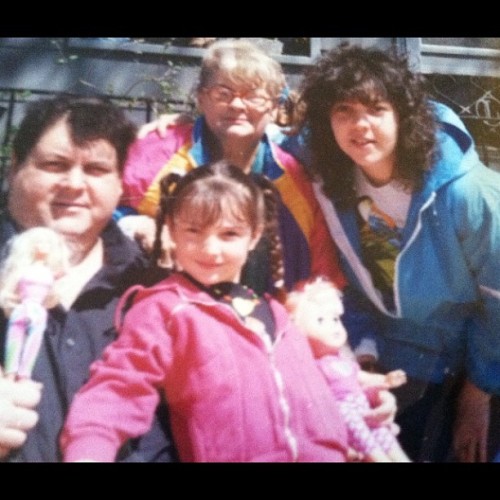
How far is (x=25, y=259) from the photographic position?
7.78 ft

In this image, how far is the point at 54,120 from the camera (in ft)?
8.11

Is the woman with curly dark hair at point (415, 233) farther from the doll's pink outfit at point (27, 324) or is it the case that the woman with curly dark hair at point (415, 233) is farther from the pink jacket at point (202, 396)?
the doll's pink outfit at point (27, 324)

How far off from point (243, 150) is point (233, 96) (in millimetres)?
168

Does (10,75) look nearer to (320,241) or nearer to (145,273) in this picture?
(145,273)

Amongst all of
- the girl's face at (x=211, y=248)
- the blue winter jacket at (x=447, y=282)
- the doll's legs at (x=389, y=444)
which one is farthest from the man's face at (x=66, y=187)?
the doll's legs at (x=389, y=444)

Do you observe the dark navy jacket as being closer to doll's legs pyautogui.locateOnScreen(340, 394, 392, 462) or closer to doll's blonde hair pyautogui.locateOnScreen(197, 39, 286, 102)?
doll's legs pyautogui.locateOnScreen(340, 394, 392, 462)

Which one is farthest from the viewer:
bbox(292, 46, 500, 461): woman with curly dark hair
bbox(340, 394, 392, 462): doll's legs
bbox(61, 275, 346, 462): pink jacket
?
bbox(292, 46, 500, 461): woman with curly dark hair

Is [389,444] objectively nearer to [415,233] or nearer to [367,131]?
[415,233]

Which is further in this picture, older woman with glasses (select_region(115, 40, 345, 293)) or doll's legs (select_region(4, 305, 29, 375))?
older woman with glasses (select_region(115, 40, 345, 293))

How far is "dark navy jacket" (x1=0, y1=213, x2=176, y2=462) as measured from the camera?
88.4 inches

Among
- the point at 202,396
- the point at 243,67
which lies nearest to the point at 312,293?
the point at 202,396

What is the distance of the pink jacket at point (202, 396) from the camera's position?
7.22 feet

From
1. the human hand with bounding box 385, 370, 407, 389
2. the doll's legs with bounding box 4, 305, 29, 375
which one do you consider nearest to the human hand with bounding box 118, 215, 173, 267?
the doll's legs with bounding box 4, 305, 29, 375

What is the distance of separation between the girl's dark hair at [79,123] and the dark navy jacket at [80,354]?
0.34 m
